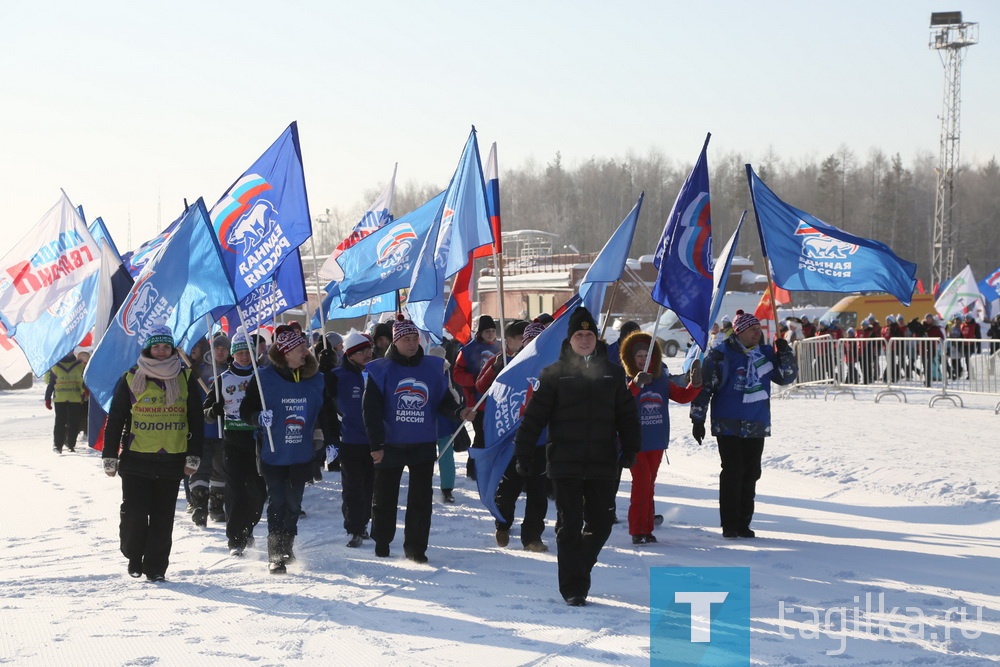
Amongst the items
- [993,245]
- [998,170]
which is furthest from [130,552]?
[998,170]

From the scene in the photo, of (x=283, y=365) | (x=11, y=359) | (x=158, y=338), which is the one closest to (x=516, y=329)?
(x=283, y=365)

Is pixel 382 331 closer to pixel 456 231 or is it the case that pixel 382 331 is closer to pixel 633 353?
pixel 456 231

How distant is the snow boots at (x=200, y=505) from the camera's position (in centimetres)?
981

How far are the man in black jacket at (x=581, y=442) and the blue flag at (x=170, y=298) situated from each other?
118 inches

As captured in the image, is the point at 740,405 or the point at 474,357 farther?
the point at 474,357

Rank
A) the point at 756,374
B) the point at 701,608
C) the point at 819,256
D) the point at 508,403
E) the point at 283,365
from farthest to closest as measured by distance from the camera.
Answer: the point at 819,256, the point at 756,374, the point at 508,403, the point at 283,365, the point at 701,608

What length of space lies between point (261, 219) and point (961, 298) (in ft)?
89.9

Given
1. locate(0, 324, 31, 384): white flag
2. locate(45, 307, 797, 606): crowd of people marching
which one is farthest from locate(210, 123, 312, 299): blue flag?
locate(0, 324, 31, 384): white flag

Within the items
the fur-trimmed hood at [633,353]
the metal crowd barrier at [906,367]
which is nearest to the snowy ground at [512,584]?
the fur-trimmed hood at [633,353]

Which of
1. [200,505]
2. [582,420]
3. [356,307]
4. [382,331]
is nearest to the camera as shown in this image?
[582,420]

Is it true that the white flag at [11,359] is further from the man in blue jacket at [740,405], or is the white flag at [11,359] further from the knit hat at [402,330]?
the man in blue jacket at [740,405]

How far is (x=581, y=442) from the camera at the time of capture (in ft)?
21.3

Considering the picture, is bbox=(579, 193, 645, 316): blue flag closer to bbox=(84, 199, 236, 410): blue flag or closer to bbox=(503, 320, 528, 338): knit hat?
bbox=(503, 320, 528, 338): knit hat

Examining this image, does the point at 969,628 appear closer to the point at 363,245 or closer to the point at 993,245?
the point at 363,245
